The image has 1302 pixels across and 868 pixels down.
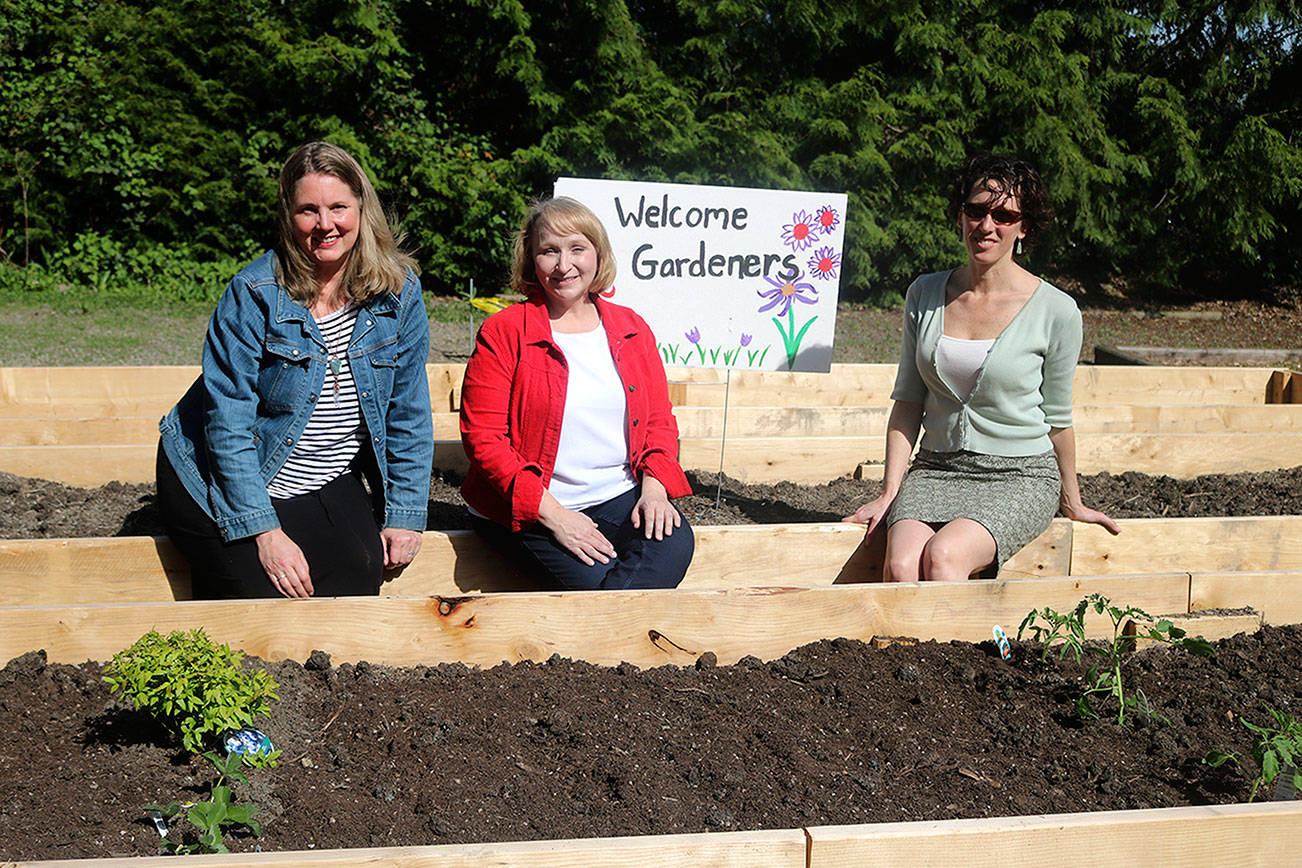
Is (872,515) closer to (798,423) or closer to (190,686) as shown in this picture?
(798,423)

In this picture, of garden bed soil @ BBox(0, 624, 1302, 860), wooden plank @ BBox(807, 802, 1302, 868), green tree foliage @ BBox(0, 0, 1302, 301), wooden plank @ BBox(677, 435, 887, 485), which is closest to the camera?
wooden plank @ BBox(807, 802, 1302, 868)

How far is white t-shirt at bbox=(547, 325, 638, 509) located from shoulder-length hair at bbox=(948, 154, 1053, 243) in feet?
3.90

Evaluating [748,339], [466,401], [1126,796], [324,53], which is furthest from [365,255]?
[324,53]

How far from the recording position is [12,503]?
4.08 m

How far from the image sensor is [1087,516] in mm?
3473

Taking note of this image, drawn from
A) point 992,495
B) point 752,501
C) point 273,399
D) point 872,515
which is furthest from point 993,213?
point 273,399

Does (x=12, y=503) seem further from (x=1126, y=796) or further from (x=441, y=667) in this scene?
(x=1126, y=796)

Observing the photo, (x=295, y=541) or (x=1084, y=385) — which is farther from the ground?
(x=1084, y=385)

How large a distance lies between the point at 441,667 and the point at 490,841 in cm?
70

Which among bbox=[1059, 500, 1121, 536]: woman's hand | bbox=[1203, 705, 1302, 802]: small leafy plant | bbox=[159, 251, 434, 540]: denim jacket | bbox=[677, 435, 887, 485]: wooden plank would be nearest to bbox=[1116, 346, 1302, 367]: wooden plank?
bbox=[677, 435, 887, 485]: wooden plank

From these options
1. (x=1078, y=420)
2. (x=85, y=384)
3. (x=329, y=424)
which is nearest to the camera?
(x=329, y=424)

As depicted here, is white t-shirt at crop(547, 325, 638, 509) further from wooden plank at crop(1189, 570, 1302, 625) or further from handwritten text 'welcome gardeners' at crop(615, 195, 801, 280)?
wooden plank at crop(1189, 570, 1302, 625)

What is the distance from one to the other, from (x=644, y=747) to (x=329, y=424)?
1.30 m

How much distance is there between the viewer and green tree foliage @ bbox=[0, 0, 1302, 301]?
1067cm
